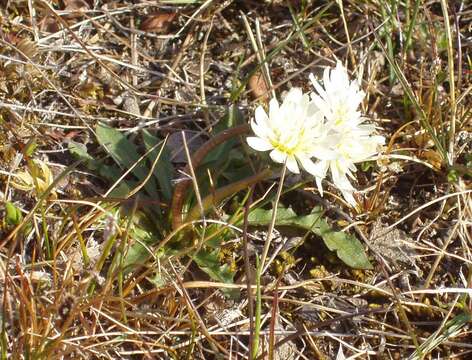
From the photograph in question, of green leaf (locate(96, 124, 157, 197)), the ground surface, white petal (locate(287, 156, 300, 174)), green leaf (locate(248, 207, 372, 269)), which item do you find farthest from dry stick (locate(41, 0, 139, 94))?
white petal (locate(287, 156, 300, 174))

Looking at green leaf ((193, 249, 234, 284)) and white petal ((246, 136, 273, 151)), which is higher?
white petal ((246, 136, 273, 151))

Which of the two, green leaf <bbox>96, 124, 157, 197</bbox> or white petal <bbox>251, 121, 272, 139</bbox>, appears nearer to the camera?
white petal <bbox>251, 121, 272, 139</bbox>

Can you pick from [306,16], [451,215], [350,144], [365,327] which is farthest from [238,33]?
[365,327]

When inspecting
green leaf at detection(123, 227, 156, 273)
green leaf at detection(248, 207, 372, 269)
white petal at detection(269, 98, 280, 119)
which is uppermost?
white petal at detection(269, 98, 280, 119)

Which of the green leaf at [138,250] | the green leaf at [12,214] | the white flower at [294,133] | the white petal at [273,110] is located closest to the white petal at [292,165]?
the white flower at [294,133]

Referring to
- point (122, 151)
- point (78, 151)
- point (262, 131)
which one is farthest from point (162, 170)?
point (262, 131)

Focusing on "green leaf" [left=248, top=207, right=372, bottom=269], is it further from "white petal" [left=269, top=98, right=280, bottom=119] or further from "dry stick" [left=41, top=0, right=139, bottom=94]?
"dry stick" [left=41, top=0, right=139, bottom=94]
